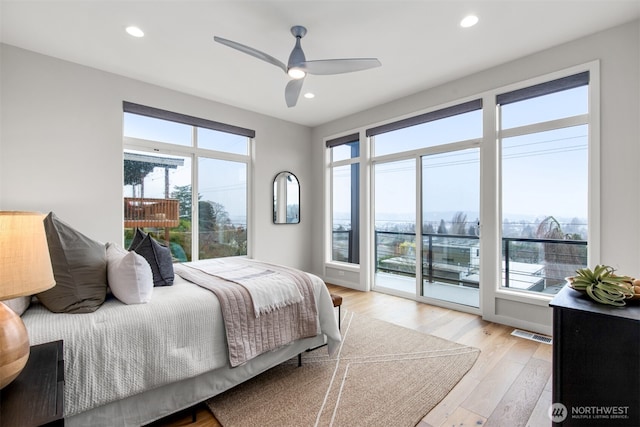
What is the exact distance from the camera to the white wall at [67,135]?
2781 mm

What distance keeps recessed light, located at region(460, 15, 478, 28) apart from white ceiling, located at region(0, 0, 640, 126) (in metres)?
0.05

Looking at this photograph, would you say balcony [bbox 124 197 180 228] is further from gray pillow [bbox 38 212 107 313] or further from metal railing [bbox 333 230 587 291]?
metal railing [bbox 333 230 587 291]

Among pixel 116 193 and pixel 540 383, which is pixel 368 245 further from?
pixel 116 193

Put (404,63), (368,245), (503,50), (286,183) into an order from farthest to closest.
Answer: (286,183)
(368,245)
(404,63)
(503,50)

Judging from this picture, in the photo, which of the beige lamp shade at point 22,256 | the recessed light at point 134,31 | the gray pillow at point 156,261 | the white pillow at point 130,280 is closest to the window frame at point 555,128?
the gray pillow at point 156,261

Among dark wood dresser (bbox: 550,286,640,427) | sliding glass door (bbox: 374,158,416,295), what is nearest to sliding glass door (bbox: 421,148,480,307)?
sliding glass door (bbox: 374,158,416,295)

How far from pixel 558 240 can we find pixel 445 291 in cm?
135

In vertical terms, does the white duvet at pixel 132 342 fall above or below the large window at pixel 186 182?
below

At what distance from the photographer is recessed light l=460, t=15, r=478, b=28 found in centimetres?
238

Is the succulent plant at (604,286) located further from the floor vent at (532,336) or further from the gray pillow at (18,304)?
the gray pillow at (18,304)

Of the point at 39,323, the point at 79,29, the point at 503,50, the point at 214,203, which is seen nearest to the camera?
the point at 39,323

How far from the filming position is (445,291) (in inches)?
149

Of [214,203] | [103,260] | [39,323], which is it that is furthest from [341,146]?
[39,323]

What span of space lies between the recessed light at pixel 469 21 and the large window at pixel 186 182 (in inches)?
121
